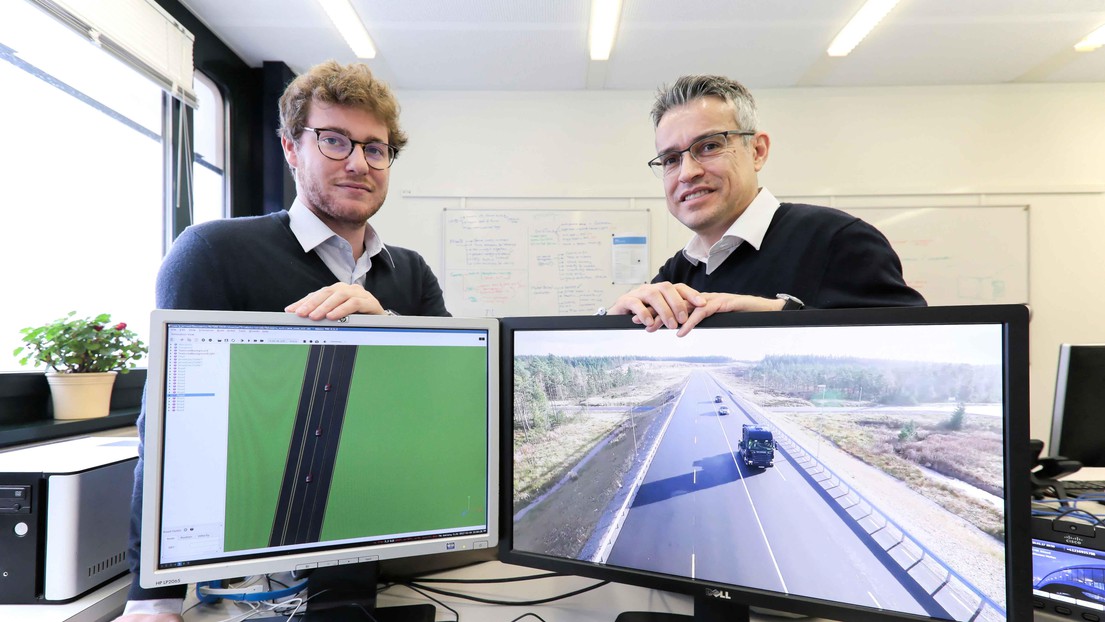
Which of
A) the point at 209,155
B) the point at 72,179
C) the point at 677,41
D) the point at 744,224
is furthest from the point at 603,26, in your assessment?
the point at 72,179

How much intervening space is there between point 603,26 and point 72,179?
2329mm

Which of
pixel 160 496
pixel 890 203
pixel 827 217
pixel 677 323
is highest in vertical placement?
pixel 890 203

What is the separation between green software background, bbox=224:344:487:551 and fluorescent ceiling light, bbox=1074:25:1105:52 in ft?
12.4

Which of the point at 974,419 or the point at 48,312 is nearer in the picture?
the point at 974,419

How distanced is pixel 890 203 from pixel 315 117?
3.37m

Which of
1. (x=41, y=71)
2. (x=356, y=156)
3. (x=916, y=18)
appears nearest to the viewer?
(x=356, y=156)

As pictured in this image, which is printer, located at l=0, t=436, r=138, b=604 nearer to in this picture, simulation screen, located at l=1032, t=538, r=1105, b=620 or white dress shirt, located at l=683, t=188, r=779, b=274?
white dress shirt, located at l=683, t=188, r=779, b=274

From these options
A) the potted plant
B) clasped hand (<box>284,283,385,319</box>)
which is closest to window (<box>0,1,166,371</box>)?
the potted plant

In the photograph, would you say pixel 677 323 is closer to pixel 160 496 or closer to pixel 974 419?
pixel 974 419

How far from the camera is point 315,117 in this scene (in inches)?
47.1

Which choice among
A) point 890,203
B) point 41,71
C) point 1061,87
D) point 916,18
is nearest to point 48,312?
point 41,71

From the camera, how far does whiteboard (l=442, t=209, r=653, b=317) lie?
11.0 feet

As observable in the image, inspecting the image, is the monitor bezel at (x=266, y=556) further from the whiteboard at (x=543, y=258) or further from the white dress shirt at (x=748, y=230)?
the whiteboard at (x=543, y=258)

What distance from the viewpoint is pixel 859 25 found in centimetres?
264
